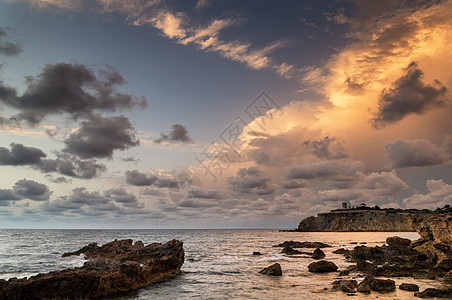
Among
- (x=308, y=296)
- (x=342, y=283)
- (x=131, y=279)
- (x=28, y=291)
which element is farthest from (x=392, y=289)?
(x=28, y=291)

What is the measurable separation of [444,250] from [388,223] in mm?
188798

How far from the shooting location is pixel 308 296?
23641 millimetres

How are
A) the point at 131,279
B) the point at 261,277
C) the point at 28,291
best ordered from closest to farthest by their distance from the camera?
the point at 28,291
the point at 131,279
the point at 261,277

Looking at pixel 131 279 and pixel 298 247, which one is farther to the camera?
pixel 298 247

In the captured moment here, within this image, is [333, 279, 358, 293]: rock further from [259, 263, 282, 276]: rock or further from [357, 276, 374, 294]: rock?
[259, 263, 282, 276]: rock

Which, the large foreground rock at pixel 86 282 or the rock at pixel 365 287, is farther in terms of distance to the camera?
the rock at pixel 365 287

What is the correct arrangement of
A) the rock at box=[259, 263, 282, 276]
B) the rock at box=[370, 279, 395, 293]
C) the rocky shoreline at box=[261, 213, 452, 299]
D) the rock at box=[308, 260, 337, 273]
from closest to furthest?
1. the rock at box=[370, 279, 395, 293]
2. the rocky shoreline at box=[261, 213, 452, 299]
3. the rock at box=[259, 263, 282, 276]
4. the rock at box=[308, 260, 337, 273]

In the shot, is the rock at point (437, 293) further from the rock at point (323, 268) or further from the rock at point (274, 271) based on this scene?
the rock at point (274, 271)

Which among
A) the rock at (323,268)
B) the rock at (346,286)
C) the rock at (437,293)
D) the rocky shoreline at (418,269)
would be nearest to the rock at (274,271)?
the rocky shoreline at (418,269)

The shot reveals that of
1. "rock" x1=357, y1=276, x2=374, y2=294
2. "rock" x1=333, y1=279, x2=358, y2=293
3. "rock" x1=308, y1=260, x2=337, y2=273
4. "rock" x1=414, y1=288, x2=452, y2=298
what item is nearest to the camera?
"rock" x1=414, y1=288, x2=452, y2=298

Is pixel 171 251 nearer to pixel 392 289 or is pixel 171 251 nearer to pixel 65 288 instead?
pixel 65 288

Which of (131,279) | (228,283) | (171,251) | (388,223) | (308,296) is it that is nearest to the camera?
(308,296)

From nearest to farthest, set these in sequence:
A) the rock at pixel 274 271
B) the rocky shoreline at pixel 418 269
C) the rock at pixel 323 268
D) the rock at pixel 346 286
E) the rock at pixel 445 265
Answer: the rocky shoreline at pixel 418 269 → the rock at pixel 346 286 → the rock at pixel 445 265 → the rock at pixel 274 271 → the rock at pixel 323 268

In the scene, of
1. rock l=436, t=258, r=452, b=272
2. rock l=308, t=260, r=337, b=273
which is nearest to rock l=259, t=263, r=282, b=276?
rock l=308, t=260, r=337, b=273
